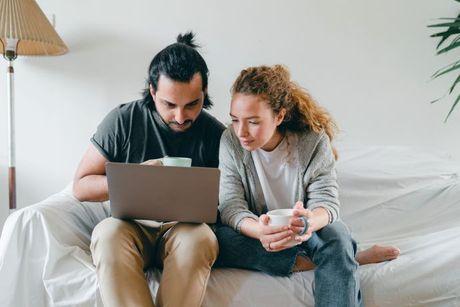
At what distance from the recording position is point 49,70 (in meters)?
1.77

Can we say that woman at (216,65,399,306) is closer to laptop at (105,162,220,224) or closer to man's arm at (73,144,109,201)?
laptop at (105,162,220,224)

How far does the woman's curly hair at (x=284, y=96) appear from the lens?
45.9 inches

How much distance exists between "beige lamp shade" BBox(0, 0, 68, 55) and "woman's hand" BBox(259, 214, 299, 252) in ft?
3.30

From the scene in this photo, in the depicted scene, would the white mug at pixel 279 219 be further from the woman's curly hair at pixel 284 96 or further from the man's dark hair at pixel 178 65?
the man's dark hair at pixel 178 65

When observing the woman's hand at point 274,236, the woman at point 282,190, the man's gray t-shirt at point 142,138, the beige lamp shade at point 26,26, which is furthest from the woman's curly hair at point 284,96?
the beige lamp shade at point 26,26

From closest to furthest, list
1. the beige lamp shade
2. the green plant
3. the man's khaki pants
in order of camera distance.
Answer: the man's khaki pants → the beige lamp shade → the green plant

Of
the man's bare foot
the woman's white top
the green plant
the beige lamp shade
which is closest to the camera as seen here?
the man's bare foot

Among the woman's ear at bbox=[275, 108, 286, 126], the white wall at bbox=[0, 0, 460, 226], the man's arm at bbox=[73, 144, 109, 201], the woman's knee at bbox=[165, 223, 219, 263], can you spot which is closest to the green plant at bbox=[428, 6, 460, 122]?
the white wall at bbox=[0, 0, 460, 226]

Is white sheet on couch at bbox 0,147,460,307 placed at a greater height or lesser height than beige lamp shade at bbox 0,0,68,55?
lesser

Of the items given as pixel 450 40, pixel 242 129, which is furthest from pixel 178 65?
pixel 450 40

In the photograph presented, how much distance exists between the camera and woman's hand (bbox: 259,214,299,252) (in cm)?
99

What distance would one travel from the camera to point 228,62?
1.80m

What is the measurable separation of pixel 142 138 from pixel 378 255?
71 cm

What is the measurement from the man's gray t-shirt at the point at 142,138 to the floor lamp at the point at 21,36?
44 centimetres
